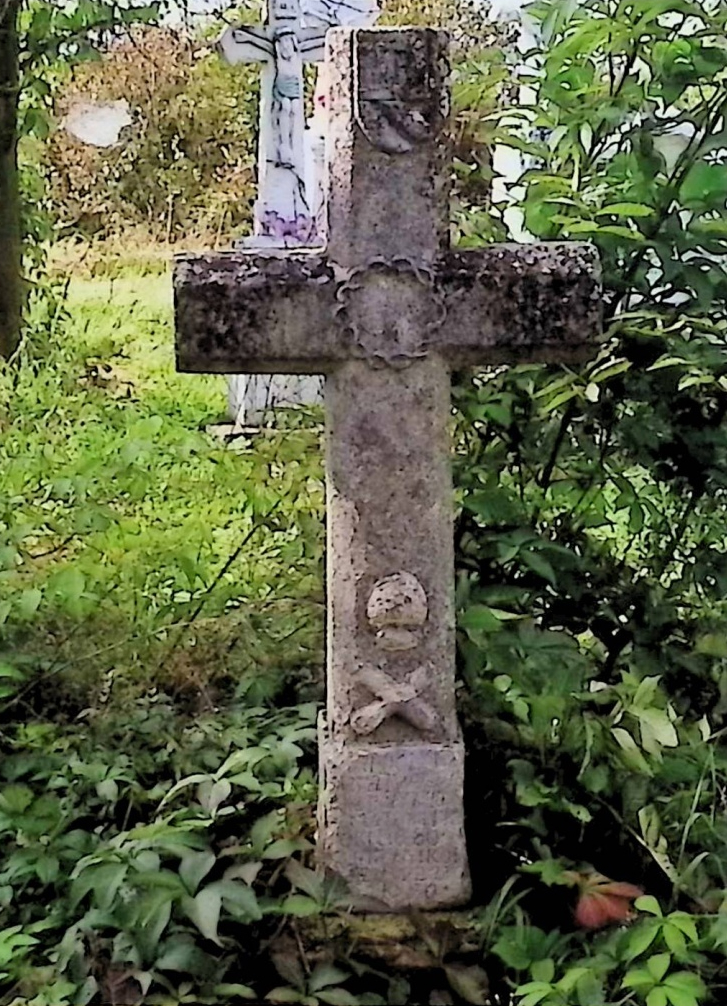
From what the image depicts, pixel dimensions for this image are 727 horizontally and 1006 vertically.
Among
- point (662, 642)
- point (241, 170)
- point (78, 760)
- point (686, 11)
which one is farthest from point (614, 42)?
point (241, 170)

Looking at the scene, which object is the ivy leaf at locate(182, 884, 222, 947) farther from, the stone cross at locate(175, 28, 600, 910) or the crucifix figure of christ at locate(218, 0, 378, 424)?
the crucifix figure of christ at locate(218, 0, 378, 424)

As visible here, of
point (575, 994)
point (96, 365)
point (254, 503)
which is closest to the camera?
point (575, 994)

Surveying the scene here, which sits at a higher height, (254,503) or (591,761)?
(254,503)

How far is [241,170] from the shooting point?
6758mm

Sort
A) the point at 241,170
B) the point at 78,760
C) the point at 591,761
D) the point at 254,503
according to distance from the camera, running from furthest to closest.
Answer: the point at 241,170, the point at 254,503, the point at 78,760, the point at 591,761

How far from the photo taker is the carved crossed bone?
197 cm

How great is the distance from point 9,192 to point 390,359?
2381mm

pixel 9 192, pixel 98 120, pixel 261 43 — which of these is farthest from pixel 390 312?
pixel 98 120

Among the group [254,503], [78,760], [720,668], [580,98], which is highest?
[580,98]

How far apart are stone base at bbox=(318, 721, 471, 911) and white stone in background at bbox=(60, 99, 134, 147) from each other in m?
5.68

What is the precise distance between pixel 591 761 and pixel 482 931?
32 cm

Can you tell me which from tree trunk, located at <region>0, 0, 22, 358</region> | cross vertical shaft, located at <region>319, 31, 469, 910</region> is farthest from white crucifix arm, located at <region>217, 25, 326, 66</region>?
cross vertical shaft, located at <region>319, 31, 469, 910</region>

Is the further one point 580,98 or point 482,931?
point 580,98

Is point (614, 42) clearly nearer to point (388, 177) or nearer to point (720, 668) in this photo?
point (388, 177)
